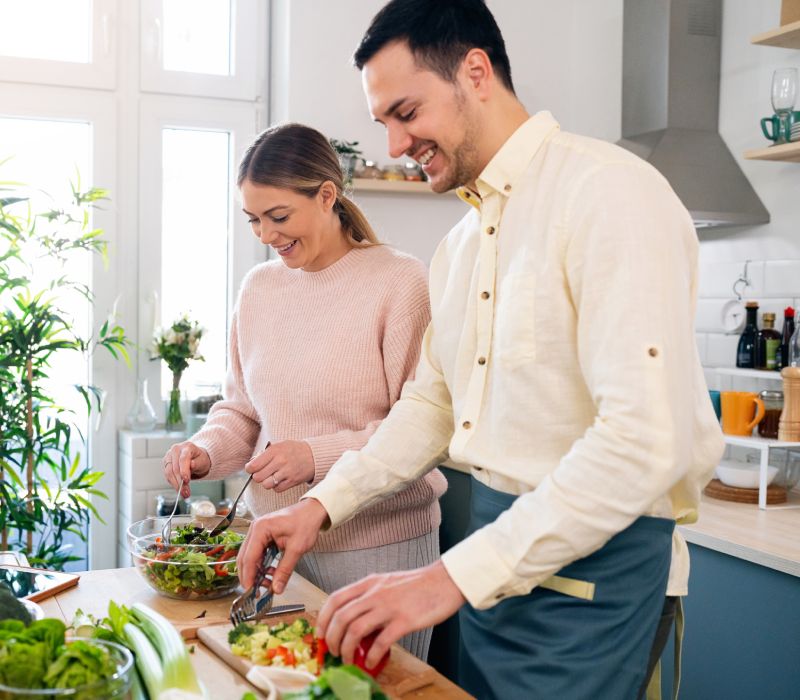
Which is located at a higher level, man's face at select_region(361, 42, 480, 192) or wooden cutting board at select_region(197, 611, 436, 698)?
man's face at select_region(361, 42, 480, 192)

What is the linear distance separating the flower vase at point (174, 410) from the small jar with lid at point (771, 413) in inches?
82.5

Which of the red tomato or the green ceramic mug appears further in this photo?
the green ceramic mug

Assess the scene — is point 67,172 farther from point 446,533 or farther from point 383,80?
point 383,80

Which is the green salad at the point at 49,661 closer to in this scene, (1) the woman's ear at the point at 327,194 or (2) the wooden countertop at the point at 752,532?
(1) the woman's ear at the point at 327,194

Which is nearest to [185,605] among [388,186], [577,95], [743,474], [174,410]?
[743,474]

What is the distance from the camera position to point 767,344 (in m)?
2.99

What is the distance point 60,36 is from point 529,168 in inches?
117

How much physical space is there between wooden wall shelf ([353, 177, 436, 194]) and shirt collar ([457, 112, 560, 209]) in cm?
247

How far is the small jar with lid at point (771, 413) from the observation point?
9.13 feet

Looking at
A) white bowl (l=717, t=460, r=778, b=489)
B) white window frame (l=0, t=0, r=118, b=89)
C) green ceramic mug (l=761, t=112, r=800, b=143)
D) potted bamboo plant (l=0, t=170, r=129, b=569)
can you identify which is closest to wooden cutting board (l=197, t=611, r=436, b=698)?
white bowl (l=717, t=460, r=778, b=489)

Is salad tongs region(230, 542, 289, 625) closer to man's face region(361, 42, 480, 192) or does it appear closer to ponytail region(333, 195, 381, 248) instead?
man's face region(361, 42, 480, 192)

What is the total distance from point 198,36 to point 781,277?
95.6 inches

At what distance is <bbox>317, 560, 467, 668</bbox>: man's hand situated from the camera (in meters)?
1.08

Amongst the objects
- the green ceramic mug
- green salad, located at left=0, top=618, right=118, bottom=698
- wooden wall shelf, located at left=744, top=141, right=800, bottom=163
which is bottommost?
green salad, located at left=0, top=618, right=118, bottom=698
